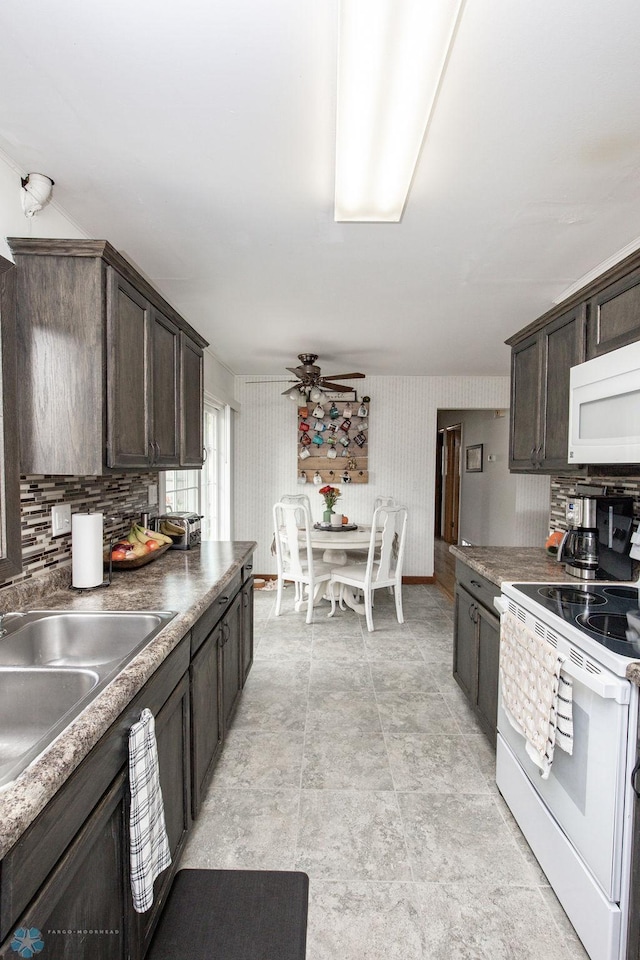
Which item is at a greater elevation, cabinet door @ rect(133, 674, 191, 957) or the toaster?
the toaster

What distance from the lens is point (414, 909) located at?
5.13 ft

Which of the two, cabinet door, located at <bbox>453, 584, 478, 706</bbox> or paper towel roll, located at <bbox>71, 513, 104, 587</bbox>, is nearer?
paper towel roll, located at <bbox>71, 513, 104, 587</bbox>

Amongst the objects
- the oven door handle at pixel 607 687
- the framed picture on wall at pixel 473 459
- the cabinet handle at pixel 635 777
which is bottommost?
the cabinet handle at pixel 635 777

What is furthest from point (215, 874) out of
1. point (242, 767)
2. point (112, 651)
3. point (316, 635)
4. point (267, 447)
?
point (267, 447)

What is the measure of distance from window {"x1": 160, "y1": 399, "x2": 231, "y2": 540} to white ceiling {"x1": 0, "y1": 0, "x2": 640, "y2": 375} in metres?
1.60

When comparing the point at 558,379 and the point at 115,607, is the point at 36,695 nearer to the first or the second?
the point at 115,607

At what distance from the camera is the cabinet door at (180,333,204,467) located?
8.71 ft

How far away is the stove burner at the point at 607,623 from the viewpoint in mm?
1496

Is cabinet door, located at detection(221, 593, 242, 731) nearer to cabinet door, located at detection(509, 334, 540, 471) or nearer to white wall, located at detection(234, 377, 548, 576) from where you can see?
cabinet door, located at detection(509, 334, 540, 471)

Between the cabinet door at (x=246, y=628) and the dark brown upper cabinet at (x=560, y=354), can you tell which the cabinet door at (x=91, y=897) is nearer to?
the cabinet door at (x=246, y=628)

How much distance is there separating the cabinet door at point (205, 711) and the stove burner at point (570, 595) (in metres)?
1.32

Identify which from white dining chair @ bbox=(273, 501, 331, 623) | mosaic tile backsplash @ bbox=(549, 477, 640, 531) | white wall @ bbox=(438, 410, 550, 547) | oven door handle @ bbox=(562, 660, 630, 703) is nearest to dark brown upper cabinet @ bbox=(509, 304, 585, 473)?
mosaic tile backsplash @ bbox=(549, 477, 640, 531)

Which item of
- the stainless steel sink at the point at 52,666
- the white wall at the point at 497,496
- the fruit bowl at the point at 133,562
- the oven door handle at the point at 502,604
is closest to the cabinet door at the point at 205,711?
the stainless steel sink at the point at 52,666

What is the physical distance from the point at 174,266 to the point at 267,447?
10.6 ft
